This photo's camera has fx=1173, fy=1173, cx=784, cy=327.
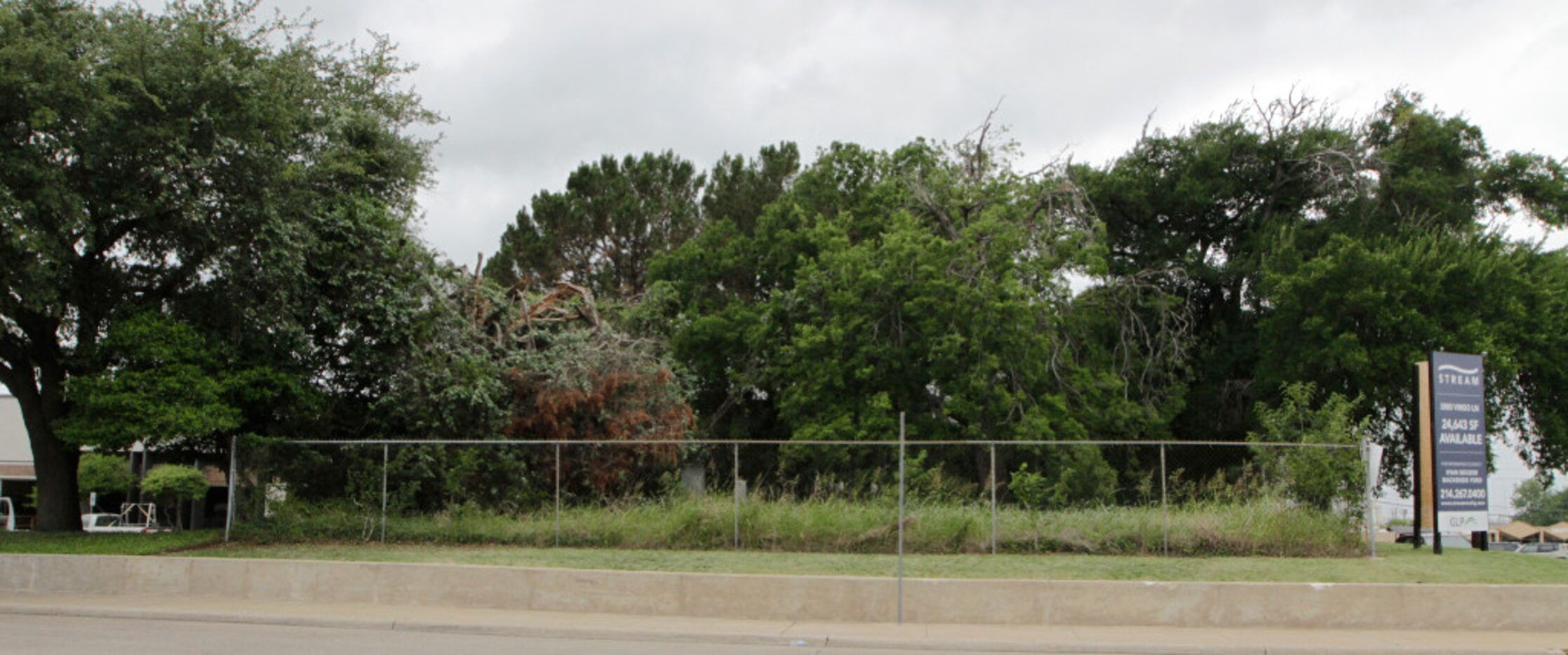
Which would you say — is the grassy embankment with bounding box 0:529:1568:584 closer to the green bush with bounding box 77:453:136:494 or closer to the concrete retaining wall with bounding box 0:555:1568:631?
the concrete retaining wall with bounding box 0:555:1568:631

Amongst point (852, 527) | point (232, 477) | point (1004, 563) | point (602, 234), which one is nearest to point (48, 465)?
point (232, 477)

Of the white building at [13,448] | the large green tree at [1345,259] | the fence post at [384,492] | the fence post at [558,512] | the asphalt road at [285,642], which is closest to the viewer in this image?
the asphalt road at [285,642]

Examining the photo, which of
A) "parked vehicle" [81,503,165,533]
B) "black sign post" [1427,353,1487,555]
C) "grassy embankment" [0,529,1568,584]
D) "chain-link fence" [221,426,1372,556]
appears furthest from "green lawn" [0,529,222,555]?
"black sign post" [1427,353,1487,555]

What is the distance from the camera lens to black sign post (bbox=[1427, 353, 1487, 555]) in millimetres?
18812

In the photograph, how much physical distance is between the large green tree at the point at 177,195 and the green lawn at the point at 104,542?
199cm

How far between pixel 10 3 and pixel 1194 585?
18.6 m

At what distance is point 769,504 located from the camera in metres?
19.7

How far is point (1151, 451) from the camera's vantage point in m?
31.9

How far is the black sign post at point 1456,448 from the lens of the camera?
18.8 meters

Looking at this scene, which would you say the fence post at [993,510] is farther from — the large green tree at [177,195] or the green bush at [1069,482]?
the large green tree at [177,195]

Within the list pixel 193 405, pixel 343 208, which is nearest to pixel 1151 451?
pixel 343 208

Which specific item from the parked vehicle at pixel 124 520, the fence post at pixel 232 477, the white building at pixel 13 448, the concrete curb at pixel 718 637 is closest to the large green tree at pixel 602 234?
the parked vehicle at pixel 124 520

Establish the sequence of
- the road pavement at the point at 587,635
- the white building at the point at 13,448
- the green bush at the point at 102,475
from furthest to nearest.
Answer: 1. the white building at the point at 13,448
2. the green bush at the point at 102,475
3. the road pavement at the point at 587,635

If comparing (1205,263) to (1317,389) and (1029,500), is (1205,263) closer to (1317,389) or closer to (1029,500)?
(1317,389)
